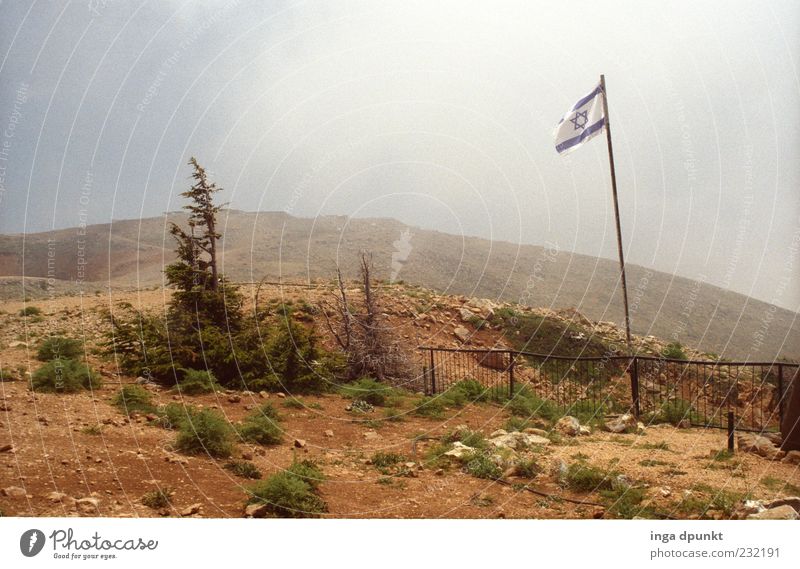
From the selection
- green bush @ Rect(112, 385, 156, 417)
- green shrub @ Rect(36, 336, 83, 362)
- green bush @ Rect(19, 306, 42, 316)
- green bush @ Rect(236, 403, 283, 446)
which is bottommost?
green bush @ Rect(236, 403, 283, 446)

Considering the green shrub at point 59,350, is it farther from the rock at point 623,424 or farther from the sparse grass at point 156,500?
the rock at point 623,424

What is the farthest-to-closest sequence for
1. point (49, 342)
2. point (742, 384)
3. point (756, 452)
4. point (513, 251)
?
1. point (513, 251)
2. point (742, 384)
3. point (49, 342)
4. point (756, 452)

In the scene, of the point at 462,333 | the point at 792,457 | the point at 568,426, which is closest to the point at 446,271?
the point at 462,333

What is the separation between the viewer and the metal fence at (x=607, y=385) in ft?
43.2

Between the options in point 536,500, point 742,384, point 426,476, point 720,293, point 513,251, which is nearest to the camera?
point 536,500

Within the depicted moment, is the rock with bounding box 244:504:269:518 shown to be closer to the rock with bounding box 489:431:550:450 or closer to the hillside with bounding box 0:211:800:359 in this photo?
the rock with bounding box 489:431:550:450

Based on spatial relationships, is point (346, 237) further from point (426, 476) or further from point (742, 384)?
point (426, 476)

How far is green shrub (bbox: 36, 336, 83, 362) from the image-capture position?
11.2m

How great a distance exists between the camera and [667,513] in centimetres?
685

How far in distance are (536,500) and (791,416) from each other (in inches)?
152

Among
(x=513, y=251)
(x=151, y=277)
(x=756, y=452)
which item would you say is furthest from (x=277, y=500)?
(x=513, y=251)

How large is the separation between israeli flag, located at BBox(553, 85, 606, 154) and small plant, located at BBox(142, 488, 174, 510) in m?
9.24

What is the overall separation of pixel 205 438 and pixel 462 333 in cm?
1222

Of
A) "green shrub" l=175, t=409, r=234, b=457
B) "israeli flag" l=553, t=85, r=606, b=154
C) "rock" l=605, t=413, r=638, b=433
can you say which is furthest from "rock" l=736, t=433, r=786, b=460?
"green shrub" l=175, t=409, r=234, b=457
